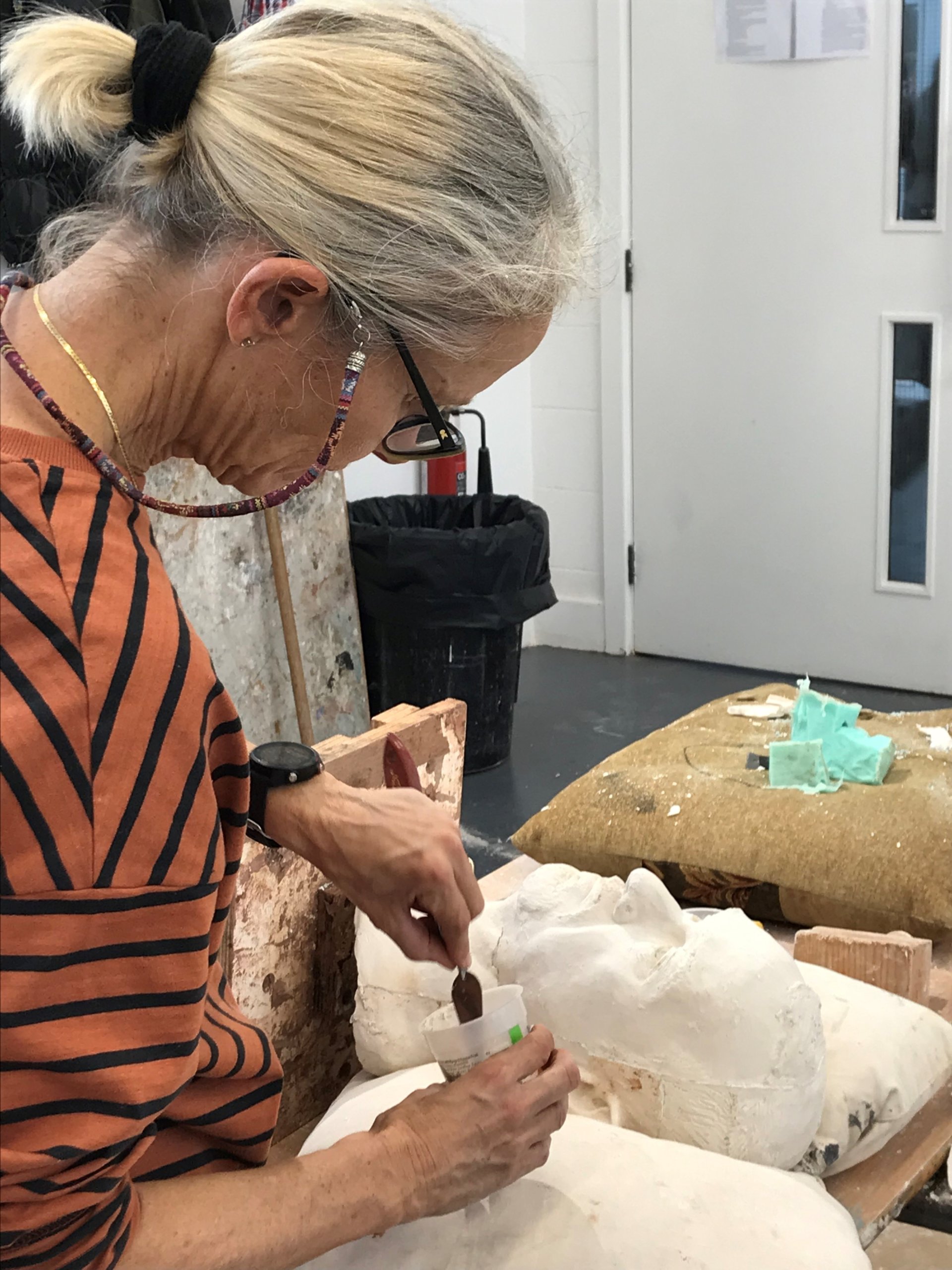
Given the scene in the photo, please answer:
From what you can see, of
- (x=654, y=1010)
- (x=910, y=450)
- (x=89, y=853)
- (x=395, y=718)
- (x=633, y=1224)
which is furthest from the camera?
(x=910, y=450)

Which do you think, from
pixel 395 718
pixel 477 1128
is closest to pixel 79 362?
pixel 477 1128

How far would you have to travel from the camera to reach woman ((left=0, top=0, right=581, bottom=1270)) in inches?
29.8

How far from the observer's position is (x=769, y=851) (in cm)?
202

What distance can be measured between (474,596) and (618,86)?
1674 millimetres

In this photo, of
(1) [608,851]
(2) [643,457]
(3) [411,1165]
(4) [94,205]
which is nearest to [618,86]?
(2) [643,457]

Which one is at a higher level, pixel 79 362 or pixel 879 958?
pixel 79 362

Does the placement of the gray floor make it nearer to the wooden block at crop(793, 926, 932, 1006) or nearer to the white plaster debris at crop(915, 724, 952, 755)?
the white plaster debris at crop(915, 724, 952, 755)

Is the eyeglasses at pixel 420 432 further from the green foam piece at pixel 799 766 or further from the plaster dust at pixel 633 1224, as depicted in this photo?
the green foam piece at pixel 799 766

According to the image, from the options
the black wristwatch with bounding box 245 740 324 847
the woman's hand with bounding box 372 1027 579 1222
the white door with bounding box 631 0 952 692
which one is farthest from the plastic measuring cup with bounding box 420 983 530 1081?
the white door with bounding box 631 0 952 692

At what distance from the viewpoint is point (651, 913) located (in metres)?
1.39

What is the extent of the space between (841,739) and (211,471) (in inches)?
61.6

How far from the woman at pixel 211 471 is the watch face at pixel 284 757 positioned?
0.12m

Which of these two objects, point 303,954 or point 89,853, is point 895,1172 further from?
point 89,853

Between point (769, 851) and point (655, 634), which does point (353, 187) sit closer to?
point (769, 851)
